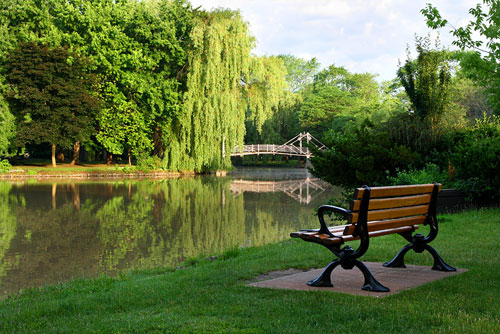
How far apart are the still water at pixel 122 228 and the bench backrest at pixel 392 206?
3.69 meters

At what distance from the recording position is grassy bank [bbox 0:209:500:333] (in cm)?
340

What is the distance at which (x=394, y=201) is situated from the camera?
16.7ft

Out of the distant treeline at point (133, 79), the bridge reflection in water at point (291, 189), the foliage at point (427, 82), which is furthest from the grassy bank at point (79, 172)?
the foliage at point (427, 82)

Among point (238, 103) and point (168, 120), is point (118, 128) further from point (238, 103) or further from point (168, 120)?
point (238, 103)

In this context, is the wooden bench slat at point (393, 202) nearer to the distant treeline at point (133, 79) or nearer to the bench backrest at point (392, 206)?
the bench backrest at point (392, 206)

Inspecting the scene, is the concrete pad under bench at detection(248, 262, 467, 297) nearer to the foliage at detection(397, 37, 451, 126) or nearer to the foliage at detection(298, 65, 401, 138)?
Result: the foliage at detection(397, 37, 451, 126)

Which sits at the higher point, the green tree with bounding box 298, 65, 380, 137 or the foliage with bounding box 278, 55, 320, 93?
the foliage with bounding box 278, 55, 320, 93

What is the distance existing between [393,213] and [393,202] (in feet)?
0.44

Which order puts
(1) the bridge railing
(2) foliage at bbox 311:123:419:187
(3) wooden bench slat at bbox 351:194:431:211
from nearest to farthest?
1. (3) wooden bench slat at bbox 351:194:431:211
2. (2) foliage at bbox 311:123:419:187
3. (1) the bridge railing

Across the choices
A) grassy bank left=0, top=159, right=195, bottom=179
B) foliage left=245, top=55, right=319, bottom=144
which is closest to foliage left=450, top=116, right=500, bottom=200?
grassy bank left=0, top=159, right=195, bottom=179

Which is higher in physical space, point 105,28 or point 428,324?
point 105,28

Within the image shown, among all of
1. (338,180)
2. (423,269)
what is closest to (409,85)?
(338,180)

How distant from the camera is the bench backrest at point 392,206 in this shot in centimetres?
468

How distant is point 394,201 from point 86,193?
58.2ft
